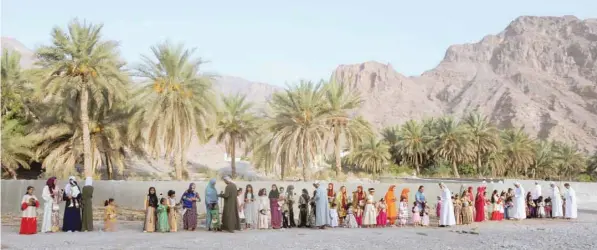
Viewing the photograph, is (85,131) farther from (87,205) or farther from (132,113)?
(87,205)

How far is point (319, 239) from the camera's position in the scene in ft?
44.1

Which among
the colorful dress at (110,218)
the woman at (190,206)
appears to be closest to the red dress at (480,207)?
the woman at (190,206)

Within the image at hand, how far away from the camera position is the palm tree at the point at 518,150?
5200 cm

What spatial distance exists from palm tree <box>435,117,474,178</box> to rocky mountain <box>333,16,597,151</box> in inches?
2346

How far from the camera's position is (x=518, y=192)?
805 inches

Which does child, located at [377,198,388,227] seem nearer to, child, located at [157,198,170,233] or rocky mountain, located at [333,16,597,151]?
child, located at [157,198,170,233]

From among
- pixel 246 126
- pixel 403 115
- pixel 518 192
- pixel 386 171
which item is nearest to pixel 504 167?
pixel 386 171

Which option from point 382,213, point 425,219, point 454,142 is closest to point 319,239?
point 382,213

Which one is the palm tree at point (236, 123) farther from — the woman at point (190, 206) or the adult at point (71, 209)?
the adult at point (71, 209)

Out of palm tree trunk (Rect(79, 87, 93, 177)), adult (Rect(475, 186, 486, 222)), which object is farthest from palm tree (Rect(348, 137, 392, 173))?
adult (Rect(475, 186, 486, 222))

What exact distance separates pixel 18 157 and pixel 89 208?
15407 mm

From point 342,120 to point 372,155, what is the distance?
14.8 meters

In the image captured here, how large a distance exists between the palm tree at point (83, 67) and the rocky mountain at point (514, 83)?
279 feet

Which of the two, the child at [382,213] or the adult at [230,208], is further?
the child at [382,213]
